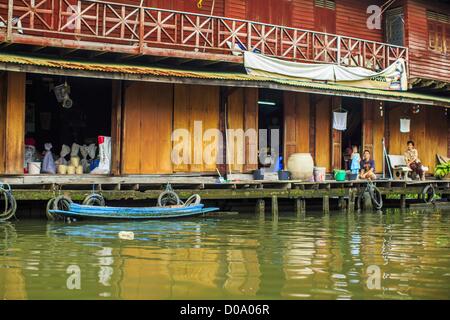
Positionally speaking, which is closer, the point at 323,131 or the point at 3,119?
the point at 3,119

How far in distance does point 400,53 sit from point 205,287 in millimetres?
17065

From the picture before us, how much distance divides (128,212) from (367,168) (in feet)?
30.5

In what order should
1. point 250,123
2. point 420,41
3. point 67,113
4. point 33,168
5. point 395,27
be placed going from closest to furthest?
point 33,168, point 250,123, point 67,113, point 395,27, point 420,41

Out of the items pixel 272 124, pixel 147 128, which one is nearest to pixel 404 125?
pixel 272 124

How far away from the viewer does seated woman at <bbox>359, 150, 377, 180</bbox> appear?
2006 centimetres

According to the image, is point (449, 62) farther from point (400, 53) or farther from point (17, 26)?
point (17, 26)

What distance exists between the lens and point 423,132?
23.4m

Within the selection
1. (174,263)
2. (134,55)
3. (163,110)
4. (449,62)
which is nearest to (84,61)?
(134,55)

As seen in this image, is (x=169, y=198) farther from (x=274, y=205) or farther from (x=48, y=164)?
(x=274, y=205)

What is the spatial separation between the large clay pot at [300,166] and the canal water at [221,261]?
4.15m

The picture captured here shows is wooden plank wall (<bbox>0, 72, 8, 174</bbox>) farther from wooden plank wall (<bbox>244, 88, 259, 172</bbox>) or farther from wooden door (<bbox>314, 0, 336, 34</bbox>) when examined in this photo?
wooden door (<bbox>314, 0, 336, 34</bbox>)

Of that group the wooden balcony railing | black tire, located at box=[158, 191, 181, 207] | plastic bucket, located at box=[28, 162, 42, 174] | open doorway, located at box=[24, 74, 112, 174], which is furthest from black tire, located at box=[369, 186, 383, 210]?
plastic bucket, located at box=[28, 162, 42, 174]

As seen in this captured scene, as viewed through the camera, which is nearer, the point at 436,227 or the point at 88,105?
the point at 436,227

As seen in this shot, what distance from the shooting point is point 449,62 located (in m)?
25.0
